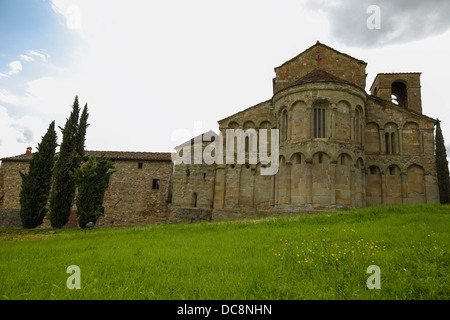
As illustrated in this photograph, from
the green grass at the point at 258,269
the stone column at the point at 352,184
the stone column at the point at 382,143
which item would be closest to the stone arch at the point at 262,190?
the stone column at the point at 352,184

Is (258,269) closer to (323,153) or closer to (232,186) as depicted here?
(323,153)

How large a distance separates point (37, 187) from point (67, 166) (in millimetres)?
2895

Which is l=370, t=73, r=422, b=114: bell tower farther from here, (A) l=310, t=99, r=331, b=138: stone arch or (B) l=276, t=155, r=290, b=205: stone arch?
(B) l=276, t=155, r=290, b=205: stone arch

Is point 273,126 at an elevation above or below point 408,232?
above

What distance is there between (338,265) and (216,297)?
274 cm

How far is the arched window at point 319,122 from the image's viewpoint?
16.7m

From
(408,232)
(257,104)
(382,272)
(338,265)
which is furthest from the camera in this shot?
(257,104)

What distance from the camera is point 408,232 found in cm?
830

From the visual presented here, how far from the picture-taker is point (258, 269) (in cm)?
553

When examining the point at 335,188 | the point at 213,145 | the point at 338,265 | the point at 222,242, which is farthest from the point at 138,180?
the point at 338,265

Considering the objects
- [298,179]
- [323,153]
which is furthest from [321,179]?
[323,153]

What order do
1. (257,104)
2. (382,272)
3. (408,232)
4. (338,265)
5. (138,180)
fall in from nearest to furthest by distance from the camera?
(382,272) < (338,265) < (408,232) < (257,104) < (138,180)

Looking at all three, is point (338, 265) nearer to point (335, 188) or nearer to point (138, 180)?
point (335, 188)

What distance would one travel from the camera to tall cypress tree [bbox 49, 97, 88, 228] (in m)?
19.9
